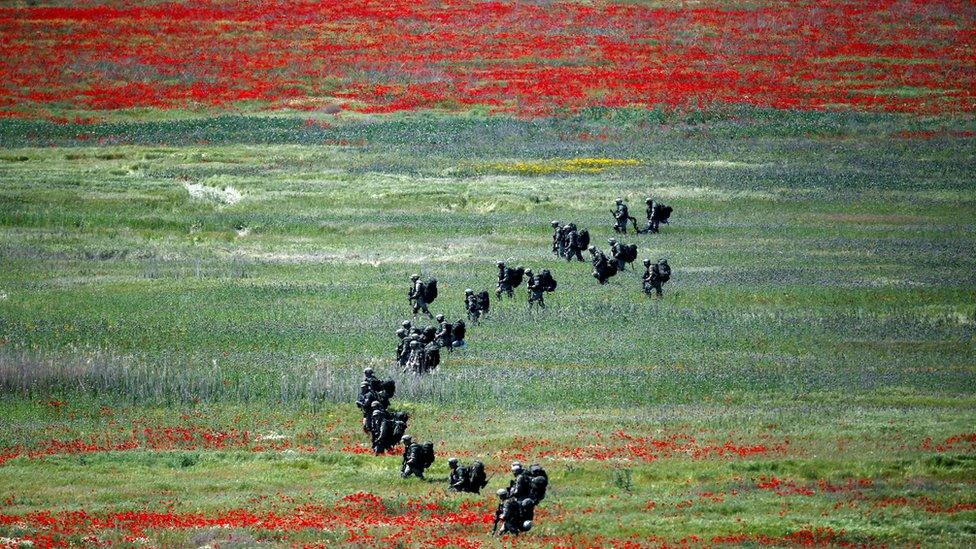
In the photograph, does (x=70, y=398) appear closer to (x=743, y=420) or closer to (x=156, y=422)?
(x=156, y=422)

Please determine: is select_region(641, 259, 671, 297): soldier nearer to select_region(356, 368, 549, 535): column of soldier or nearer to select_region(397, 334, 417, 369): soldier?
select_region(397, 334, 417, 369): soldier

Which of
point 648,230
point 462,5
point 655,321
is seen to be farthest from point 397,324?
point 462,5

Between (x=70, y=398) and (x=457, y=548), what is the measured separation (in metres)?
14.9

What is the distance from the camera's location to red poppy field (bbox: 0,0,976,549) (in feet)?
86.1

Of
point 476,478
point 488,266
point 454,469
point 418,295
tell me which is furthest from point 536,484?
point 488,266

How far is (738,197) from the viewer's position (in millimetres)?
62312

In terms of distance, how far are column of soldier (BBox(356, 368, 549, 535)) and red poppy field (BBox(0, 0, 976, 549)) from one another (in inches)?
13.5

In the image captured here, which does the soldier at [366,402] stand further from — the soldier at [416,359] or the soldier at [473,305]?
the soldier at [473,305]

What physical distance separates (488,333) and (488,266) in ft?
32.5

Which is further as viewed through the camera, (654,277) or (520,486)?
(654,277)

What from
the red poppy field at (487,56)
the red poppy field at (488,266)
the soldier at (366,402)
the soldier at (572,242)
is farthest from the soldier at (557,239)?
the red poppy field at (487,56)

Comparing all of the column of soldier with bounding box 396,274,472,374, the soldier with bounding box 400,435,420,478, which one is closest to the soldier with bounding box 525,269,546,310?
the column of soldier with bounding box 396,274,472,374

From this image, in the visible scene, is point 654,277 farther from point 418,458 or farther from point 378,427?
point 418,458

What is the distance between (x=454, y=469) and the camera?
25.8m
